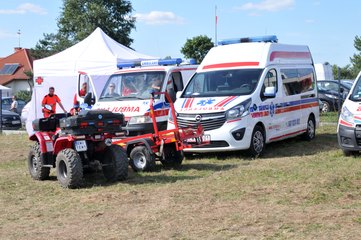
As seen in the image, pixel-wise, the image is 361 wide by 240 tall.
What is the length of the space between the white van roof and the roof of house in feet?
172

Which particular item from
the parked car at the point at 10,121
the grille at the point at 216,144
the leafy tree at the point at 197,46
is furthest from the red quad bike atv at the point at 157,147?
the leafy tree at the point at 197,46

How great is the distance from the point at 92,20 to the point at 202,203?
47.6 metres

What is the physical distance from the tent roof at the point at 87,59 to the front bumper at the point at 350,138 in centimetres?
1006

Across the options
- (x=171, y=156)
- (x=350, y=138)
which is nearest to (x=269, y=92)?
(x=350, y=138)

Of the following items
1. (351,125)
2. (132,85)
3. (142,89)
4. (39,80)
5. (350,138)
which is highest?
(39,80)

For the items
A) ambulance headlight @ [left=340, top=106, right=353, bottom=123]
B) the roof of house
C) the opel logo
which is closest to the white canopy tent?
the opel logo

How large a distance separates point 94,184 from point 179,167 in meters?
1.90

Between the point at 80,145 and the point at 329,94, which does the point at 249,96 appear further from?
the point at 329,94

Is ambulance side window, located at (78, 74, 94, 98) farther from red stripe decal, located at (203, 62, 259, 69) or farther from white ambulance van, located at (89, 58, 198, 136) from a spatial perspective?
red stripe decal, located at (203, 62, 259, 69)

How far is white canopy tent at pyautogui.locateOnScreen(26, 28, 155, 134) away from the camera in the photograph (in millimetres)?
19031

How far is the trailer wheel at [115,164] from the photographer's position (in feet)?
29.4

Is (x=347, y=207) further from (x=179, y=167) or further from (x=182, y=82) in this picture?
(x=182, y=82)

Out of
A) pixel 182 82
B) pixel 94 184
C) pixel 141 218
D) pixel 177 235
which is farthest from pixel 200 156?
pixel 177 235

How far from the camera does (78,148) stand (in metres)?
8.69
